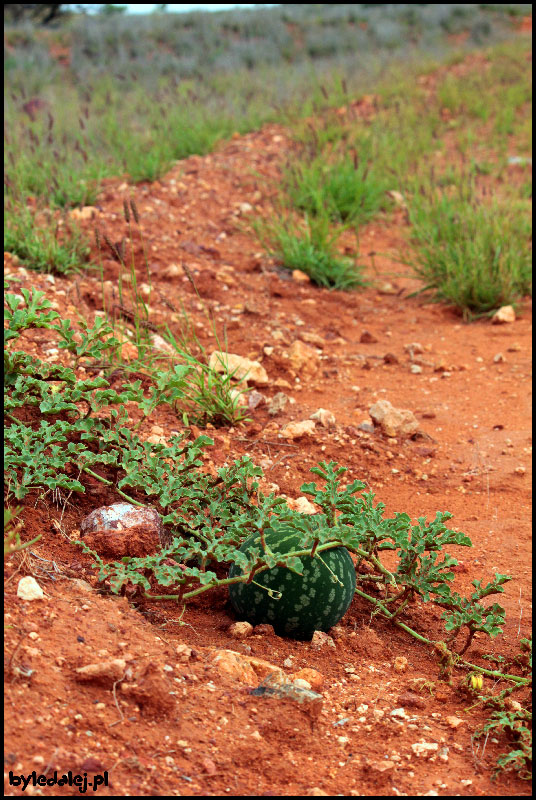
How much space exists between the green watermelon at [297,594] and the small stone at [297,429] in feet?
3.42

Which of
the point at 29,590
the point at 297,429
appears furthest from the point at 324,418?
the point at 29,590

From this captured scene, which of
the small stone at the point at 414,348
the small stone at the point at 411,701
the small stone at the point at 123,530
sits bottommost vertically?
the small stone at the point at 414,348

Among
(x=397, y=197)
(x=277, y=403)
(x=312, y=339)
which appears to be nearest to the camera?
(x=277, y=403)

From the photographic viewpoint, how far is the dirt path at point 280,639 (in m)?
1.55

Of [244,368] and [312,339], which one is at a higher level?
[244,368]

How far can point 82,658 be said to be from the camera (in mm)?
1677

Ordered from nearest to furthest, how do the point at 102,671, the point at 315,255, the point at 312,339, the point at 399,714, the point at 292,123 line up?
the point at 102,671
the point at 399,714
the point at 312,339
the point at 315,255
the point at 292,123

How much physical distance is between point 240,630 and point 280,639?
0.12 m

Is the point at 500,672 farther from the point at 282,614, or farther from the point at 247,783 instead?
the point at 247,783

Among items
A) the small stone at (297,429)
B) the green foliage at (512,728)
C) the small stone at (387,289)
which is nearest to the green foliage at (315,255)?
the small stone at (387,289)

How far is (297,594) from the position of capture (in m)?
2.09

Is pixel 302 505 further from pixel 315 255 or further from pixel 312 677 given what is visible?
pixel 315 255

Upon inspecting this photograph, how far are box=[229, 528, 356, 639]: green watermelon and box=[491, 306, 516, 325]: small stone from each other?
3.02m

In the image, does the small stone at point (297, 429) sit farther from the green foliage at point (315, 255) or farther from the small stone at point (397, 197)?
the small stone at point (397, 197)
